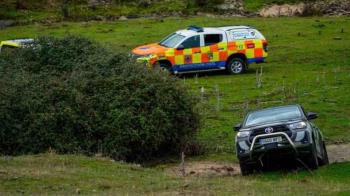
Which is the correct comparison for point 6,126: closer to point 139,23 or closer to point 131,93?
point 131,93

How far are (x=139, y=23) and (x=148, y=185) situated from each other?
Answer: 1503 inches

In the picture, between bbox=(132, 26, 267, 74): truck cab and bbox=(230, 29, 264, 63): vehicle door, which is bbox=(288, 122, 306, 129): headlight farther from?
bbox=(230, 29, 264, 63): vehicle door

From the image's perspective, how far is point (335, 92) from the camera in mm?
32281

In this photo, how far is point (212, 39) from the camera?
124 ft

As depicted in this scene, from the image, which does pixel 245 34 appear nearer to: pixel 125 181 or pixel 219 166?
pixel 219 166

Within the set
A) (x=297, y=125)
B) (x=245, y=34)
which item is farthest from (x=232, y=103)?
(x=297, y=125)

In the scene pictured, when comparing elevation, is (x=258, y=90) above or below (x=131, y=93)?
below

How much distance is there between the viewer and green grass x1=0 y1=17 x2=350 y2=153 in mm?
27741

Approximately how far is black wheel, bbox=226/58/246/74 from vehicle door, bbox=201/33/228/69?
0.96 feet

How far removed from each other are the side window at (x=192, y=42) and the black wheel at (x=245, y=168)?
18595 mm

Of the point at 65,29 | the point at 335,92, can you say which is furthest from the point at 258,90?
the point at 65,29

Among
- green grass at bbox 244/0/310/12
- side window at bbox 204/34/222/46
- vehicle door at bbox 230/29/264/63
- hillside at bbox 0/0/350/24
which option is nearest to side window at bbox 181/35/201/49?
side window at bbox 204/34/222/46

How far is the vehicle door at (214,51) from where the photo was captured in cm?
3766

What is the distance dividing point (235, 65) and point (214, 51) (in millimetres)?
1209
